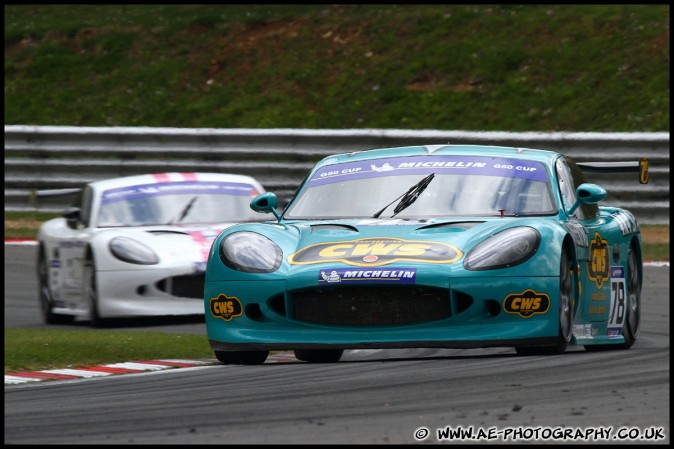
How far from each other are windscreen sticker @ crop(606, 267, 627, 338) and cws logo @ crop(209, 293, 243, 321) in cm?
211

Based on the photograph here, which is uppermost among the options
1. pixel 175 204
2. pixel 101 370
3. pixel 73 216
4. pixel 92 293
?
pixel 175 204

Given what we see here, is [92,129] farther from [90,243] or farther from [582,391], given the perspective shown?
[582,391]

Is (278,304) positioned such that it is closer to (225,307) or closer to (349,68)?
(225,307)

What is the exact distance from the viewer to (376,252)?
740cm

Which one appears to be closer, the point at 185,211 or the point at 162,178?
the point at 185,211

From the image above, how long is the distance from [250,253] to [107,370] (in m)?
1.16

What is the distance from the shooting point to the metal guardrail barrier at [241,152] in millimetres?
15906

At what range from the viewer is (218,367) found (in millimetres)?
8047

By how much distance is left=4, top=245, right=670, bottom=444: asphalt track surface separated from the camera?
5.23 m

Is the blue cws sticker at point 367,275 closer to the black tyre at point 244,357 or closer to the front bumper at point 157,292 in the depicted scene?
the black tyre at point 244,357

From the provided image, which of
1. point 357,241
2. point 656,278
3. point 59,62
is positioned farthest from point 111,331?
point 59,62

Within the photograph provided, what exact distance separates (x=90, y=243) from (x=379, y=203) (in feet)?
13.3

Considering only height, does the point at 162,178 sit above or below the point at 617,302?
above

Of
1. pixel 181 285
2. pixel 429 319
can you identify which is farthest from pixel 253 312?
pixel 181 285
